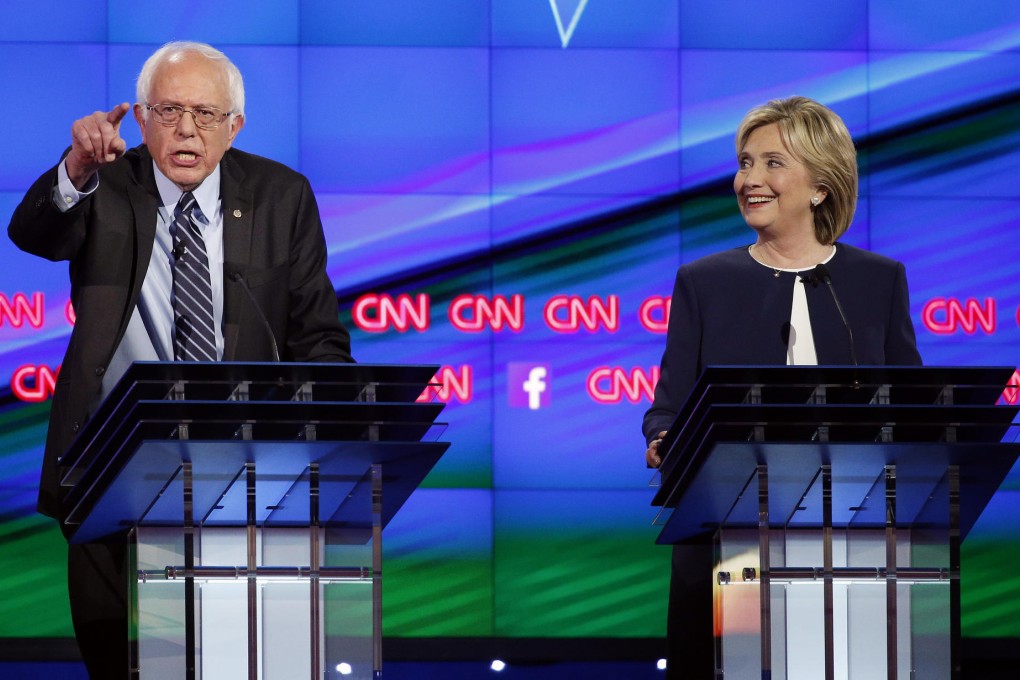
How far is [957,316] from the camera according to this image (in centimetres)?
626

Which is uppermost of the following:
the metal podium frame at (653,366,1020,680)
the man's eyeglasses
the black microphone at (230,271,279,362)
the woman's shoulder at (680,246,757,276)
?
the man's eyeglasses

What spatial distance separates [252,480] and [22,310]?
3.95 m

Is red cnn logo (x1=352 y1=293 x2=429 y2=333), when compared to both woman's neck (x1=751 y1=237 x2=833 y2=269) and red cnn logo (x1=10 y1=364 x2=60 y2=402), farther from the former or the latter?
woman's neck (x1=751 y1=237 x2=833 y2=269)

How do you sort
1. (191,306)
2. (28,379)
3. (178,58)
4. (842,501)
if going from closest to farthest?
(842,501) < (191,306) < (178,58) < (28,379)

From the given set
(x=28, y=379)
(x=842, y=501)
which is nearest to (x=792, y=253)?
(x=842, y=501)

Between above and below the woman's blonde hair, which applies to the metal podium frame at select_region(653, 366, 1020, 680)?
below

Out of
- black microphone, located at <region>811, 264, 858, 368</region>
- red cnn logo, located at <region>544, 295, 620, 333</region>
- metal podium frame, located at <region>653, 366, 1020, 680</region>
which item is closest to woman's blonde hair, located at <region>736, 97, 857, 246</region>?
black microphone, located at <region>811, 264, 858, 368</region>

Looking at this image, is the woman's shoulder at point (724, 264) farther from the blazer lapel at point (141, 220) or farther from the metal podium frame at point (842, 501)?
the blazer lapel at point (141, 220)

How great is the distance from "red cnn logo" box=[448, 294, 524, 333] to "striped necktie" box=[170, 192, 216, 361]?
3194 millimetres

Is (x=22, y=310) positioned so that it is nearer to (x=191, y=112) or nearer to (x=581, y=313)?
(x=581, y=313)

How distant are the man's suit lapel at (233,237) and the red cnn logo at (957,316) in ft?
12.3

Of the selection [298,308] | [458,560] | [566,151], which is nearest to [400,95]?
[566,151]

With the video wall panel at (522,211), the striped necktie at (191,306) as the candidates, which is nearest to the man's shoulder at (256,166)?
the striped necktie at (191,306)

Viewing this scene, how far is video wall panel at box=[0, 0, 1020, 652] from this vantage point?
6160mm
